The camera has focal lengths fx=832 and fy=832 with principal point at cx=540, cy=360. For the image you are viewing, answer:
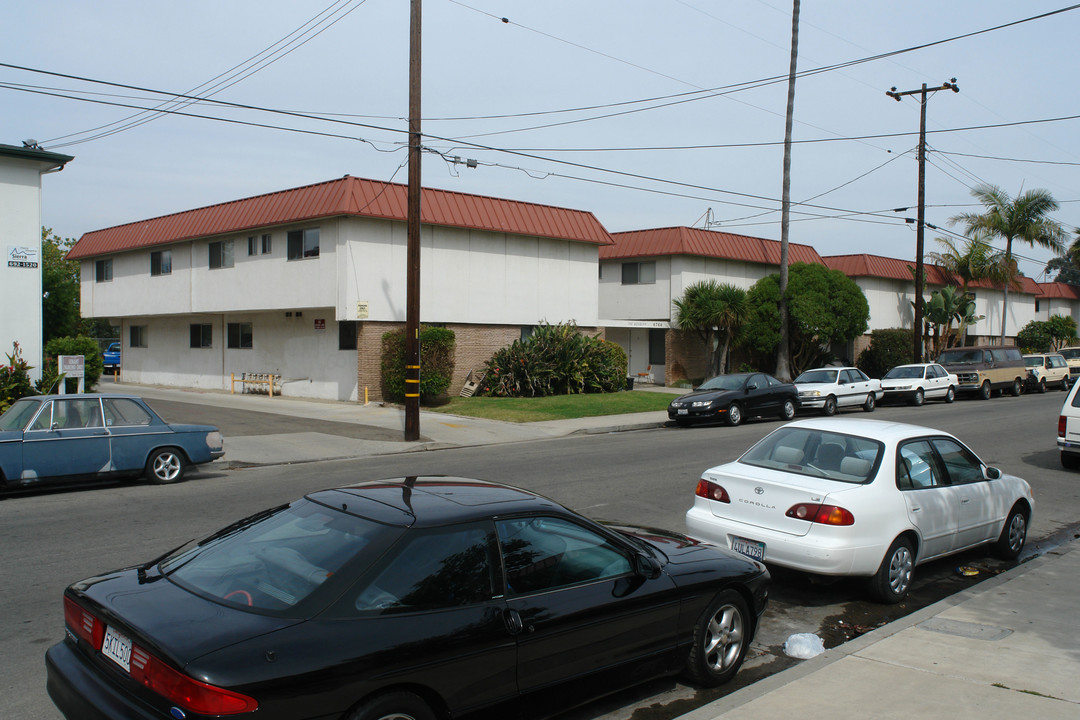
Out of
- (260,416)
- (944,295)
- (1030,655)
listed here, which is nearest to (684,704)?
(1030,655)

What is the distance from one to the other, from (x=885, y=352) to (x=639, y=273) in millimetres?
14428

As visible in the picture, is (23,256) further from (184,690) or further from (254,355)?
(184,690)

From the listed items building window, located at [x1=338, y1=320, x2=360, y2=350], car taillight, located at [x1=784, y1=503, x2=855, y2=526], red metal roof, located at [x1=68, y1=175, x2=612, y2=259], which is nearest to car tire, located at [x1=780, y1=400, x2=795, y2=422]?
red metal roof, located at [x1=68, y1=175, x2=612, y2=259]

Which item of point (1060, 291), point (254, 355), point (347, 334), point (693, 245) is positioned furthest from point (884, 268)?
point (254, 355)

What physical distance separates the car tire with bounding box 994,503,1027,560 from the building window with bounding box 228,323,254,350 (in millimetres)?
26603

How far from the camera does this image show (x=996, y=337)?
5606cm

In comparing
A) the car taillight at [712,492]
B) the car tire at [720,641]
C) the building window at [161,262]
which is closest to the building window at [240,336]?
the building window at [161,262]

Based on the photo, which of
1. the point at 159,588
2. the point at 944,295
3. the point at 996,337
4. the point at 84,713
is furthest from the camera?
the point at 996,337

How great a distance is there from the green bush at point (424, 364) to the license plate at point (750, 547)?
18.3m

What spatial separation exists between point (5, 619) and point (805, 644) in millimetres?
5874

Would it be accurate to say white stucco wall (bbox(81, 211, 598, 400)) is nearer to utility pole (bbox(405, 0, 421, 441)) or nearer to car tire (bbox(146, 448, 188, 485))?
utility pole (bbox(405, 0, 421, 441))

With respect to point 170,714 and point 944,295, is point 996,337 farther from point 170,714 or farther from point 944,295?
point 170,714

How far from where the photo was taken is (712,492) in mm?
7660

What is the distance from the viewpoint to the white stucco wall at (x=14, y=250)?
59.7ft
